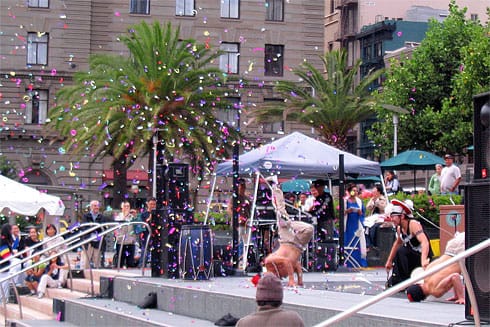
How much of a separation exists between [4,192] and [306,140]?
9.16 m

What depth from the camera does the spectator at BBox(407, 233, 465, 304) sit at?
11.6 meters

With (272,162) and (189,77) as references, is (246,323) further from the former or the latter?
(189,77)

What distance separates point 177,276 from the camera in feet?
55.4

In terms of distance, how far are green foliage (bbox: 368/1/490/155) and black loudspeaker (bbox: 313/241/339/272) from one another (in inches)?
1413

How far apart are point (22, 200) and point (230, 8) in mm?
35550

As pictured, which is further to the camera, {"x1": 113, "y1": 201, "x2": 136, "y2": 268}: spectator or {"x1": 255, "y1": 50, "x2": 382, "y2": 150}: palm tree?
{"x1": 255, "y1": 50, "x2": 382, "y2": 150}: palm tree

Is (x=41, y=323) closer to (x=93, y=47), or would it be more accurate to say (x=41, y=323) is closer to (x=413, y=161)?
(x=413, y=161)

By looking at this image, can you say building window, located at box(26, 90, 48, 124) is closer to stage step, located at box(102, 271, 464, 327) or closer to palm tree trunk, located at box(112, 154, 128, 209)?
palm tree trunk, located at box(112, 154, 128, 209)

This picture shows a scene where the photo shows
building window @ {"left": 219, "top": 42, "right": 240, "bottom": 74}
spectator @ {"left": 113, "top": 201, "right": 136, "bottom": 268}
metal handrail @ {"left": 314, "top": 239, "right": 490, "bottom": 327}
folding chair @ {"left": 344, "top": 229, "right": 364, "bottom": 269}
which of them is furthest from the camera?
building window @ {"left": 219, "top": 42, "right": 240, "bottom": 74}

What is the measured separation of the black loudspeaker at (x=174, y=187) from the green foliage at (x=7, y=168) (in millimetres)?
40435

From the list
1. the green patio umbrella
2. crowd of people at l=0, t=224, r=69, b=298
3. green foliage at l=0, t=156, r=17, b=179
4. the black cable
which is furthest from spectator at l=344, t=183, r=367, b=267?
green foliage at l=0, t=156, r=17, b=179

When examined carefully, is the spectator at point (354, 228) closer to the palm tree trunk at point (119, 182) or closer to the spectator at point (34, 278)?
the spectator at point (34, 278)

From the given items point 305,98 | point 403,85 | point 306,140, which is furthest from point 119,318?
point 403,85

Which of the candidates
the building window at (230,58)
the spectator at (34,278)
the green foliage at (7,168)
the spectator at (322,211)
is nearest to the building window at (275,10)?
the building window at (230,58)
